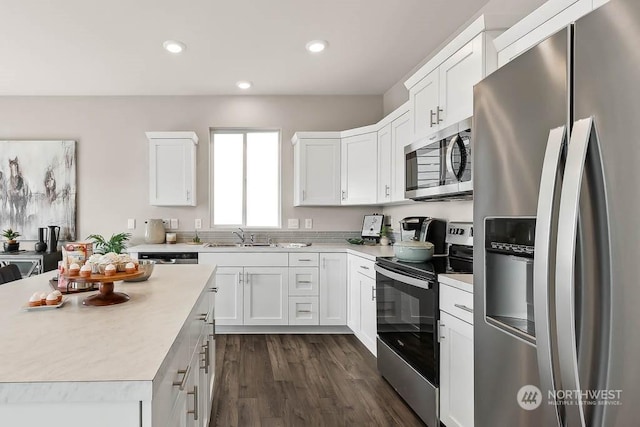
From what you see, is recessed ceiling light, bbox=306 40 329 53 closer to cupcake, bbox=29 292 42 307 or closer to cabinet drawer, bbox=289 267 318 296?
cabinet drawer, bbox=289 267 318 296

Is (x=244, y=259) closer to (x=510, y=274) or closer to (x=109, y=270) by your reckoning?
(x=109, y=270)

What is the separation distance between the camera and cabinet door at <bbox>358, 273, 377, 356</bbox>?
3.15 m

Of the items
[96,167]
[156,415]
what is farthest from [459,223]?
[96,167]

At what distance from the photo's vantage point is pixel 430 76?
8.34 ft

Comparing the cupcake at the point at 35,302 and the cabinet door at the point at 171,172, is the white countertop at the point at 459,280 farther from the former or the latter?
the cabinet door at the point at 171,172

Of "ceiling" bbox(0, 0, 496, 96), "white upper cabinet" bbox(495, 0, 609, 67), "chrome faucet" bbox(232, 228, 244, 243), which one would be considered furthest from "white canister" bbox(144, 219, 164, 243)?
"white upper cabinet" bbox(495, 0, 609, 67)

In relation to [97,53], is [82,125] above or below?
below

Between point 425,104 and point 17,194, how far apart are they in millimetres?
4621

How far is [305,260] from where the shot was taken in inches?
154

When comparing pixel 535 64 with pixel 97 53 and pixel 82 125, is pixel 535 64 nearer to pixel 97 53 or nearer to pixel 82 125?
pixel 97 53

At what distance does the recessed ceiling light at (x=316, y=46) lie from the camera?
3.18m

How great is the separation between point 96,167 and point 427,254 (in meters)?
3.97

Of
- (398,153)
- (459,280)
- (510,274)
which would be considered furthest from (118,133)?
(510,274)

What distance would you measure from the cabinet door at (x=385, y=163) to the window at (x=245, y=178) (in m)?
1.39
